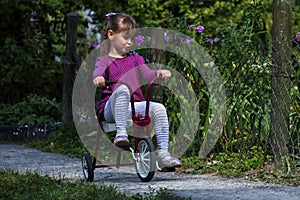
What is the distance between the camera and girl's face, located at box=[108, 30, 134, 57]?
5543 millimetres

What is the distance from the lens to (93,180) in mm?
5348

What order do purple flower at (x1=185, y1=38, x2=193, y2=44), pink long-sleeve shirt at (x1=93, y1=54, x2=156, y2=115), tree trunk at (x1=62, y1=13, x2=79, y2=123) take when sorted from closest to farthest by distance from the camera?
pink long-sleeve shirt at (x1=93, y1=54, x2=156, y2=115)
purple flower at (x1=185, y1=38, x2=193, y2=44)
tree trunk at (x1=62, y1=13, x2=79, y2=123)

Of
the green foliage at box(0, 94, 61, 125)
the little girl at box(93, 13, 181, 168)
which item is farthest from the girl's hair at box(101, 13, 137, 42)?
the green foliage at box(0, 94, 61, 125)

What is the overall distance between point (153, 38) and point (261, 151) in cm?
221

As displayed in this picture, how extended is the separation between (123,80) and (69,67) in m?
3.53

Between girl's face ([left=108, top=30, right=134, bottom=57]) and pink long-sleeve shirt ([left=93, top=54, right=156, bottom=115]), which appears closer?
pink long-sleeve shirt ([left=93, top=54, right=156, bottom=115])

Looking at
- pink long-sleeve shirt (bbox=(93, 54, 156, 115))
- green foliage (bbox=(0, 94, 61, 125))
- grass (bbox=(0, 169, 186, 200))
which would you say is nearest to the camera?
grass (bbox=(0, 169, 186, 200))

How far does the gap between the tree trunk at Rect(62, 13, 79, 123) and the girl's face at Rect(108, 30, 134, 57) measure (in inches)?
123

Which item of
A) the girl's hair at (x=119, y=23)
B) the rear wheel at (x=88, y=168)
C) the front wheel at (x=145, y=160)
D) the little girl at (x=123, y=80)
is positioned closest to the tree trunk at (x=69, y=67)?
the little girl at (x=123, y=80)

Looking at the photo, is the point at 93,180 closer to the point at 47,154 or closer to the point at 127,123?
the point at 127,123

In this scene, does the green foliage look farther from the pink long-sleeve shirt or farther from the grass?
the grass

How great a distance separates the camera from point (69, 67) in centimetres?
866

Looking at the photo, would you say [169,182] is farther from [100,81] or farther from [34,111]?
[34,111]

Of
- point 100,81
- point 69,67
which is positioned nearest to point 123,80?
point 100,81
